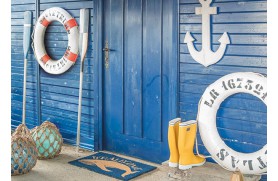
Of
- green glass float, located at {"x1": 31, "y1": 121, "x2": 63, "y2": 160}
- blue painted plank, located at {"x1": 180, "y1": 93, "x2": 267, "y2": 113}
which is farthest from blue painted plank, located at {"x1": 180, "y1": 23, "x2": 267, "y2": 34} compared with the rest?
green glass float, located at {"x1": 31, "y1": 121, "x2": 63, "y2": 160}

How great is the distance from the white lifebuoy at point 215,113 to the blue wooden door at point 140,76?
0.52 metres

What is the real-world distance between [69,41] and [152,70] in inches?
45.7

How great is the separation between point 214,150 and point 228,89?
0.52 meters

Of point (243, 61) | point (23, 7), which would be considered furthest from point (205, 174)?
point (23, 7)

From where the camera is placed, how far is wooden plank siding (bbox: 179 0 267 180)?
323 cm

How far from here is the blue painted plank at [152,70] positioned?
156 inches

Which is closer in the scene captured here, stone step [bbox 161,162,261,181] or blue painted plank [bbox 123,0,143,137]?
stone step [bbox 161,162,261,181]

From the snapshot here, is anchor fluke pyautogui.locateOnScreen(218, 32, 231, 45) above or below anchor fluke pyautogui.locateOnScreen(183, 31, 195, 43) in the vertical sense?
below

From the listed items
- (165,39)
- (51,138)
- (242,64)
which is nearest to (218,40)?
(242,64)

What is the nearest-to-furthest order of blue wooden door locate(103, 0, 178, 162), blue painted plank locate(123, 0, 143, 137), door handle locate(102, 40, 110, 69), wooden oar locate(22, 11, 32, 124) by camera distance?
blue wooden door locate(103, 0, 178, 162)
blue painted plank locate(123, 0, 143, 137)
door handle locate(102, 40, 110, 69)
wooden oar locate(22, 11, 32, 124)

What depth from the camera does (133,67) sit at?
418cm

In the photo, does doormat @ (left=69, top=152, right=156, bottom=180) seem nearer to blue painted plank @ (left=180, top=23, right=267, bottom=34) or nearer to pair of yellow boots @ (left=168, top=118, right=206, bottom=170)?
pair of yellow boots @ (left=168, top=118, right=206, bottom=170)

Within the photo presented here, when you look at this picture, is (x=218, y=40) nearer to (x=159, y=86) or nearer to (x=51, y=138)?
(x=159, y=86)

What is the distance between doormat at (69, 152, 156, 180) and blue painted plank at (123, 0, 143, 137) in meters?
0.33
